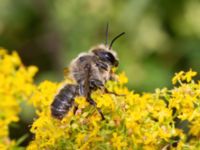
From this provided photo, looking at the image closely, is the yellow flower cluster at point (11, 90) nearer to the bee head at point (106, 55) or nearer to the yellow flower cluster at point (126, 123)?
the yellow flower cluster at point (126, 123)

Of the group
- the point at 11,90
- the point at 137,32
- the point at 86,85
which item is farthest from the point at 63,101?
the point at 137,32

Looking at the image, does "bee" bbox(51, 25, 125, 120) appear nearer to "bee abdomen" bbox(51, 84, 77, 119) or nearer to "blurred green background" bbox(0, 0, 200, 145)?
"bee abdomen" bbox(51, 84, 77, 119)

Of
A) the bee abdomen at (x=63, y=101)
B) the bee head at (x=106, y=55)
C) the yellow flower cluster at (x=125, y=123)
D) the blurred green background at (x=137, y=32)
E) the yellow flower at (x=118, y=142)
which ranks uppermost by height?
the blurred green background at (x=137, y=32)

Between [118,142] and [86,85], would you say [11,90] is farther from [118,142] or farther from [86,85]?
[118,142]

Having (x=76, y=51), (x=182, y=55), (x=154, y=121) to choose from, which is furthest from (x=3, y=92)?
(x=182, y=55)

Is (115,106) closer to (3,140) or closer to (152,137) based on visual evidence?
(152,137)

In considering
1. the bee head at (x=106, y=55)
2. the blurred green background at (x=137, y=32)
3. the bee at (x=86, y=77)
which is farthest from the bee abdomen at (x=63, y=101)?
the blurred green background at (x=137, y=32)

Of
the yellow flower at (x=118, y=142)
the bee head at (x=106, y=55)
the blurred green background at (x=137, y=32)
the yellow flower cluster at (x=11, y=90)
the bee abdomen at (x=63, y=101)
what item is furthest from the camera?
the blurred green background at (x=137, y=32)
